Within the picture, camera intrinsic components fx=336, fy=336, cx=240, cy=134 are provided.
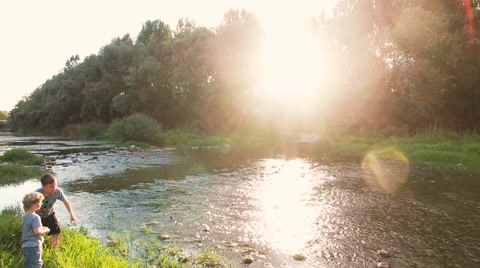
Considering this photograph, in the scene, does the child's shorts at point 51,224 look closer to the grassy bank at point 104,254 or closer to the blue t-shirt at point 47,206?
the blue t-shirt at point 47,206

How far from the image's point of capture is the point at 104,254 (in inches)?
304

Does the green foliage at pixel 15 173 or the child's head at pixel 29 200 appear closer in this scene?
the child's head at pixel 29 200

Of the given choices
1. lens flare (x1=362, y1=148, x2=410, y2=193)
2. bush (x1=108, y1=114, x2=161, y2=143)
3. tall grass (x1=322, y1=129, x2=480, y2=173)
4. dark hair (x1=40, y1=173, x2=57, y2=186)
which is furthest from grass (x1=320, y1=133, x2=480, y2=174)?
bush (x1=108, y1=114, x2=161, y2=143)

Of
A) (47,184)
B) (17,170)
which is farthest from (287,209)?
(17,170)

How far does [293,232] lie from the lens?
10883 millimetres

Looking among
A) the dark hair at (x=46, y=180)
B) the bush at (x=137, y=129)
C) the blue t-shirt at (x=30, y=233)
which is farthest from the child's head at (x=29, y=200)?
the bush at (x=137, y=129)

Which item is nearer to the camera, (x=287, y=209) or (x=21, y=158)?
(x=287, y=209)

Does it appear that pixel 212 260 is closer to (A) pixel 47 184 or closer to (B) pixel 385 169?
(A) pixel 47 184

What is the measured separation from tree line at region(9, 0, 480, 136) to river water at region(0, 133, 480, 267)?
1523 cm

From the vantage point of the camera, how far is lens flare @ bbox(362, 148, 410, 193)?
18420 millimetres

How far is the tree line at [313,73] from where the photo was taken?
3234cm

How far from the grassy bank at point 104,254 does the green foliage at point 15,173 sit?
12966mm

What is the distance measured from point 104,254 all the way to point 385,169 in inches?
810

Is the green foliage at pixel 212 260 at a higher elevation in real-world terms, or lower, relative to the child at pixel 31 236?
lower
